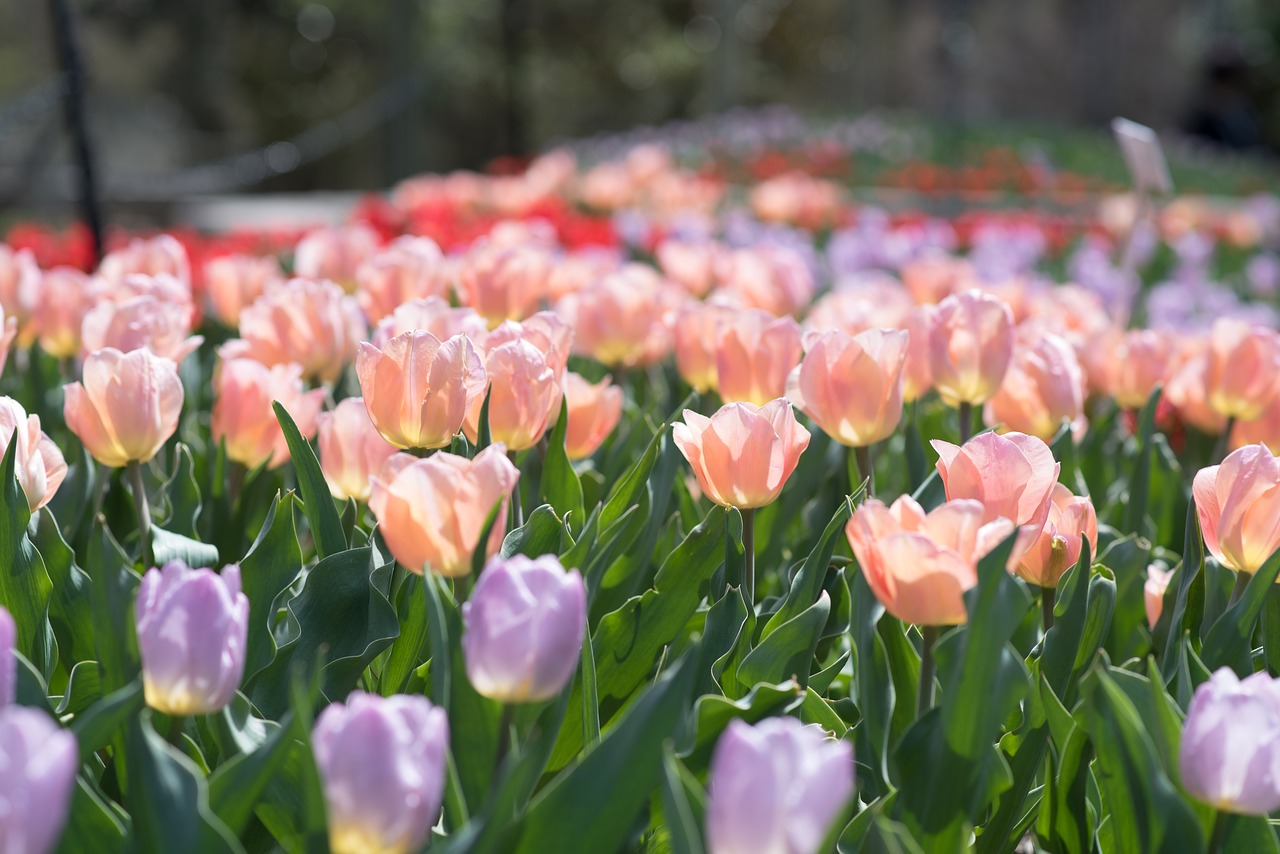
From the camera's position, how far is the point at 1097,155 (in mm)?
12664

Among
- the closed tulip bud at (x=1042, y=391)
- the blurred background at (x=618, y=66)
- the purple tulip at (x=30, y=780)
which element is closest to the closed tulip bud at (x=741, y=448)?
the closed tulip bud at (x=1042, y=391)

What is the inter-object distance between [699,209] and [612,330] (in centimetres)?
447

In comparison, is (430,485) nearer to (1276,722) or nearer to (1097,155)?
(1276,722)

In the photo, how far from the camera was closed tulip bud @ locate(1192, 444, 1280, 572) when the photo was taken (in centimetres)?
106

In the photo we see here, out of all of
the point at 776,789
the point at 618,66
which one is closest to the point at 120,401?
the point at 776,789

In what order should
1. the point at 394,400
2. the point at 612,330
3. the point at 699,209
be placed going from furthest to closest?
1. the point at 699,209
2. the point at 612,330
3. the point at 394,400

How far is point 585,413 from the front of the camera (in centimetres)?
144

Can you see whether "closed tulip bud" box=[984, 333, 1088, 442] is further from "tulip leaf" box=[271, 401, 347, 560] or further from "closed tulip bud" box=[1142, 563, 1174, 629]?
"tulip leaf" box=[271, 401, 347, 560]

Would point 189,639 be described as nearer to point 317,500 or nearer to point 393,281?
point 317,500

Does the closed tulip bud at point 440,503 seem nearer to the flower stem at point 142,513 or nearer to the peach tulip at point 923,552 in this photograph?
the peach tulip at point 923,552

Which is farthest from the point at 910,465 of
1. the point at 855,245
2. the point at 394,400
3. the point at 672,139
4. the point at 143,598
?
the point at 672,139

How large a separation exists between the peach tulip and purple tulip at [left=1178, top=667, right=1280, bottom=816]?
0.57ft

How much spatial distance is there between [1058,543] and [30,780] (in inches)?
32.7

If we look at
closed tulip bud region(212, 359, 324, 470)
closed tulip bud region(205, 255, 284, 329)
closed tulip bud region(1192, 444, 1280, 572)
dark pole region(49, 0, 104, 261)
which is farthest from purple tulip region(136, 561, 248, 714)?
dark pole region(49, 0, 104, 261)
